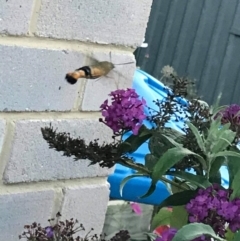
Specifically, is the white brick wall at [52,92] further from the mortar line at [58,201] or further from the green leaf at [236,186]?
the green leaf at [236,186]

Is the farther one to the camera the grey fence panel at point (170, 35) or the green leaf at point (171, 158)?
the grey fence panel at point (170, 35)

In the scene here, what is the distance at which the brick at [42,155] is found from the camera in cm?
130

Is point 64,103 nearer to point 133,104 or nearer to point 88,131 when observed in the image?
point 88,131

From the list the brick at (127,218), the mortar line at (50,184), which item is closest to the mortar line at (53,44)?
the mortar line at (50,184)

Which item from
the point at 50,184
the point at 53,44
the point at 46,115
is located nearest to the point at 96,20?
the point at 53,44

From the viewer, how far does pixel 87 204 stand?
4.86 feet

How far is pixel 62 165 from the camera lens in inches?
55.3

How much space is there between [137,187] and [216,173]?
0.67m

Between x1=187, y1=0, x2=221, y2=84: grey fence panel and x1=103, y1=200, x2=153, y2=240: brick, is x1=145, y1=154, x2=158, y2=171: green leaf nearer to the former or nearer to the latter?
x1=103, y1=200, x2=153, y2=240: brick

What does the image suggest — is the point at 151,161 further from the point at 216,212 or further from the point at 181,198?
the point at 216,212

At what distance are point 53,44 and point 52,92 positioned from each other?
0.09m

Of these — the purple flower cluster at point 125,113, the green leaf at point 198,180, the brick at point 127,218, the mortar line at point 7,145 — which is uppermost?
the purple flower cluster at point 125,113

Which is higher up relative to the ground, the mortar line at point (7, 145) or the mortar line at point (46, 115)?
the mortar line at point (46, 115)

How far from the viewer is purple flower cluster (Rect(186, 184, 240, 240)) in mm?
879
